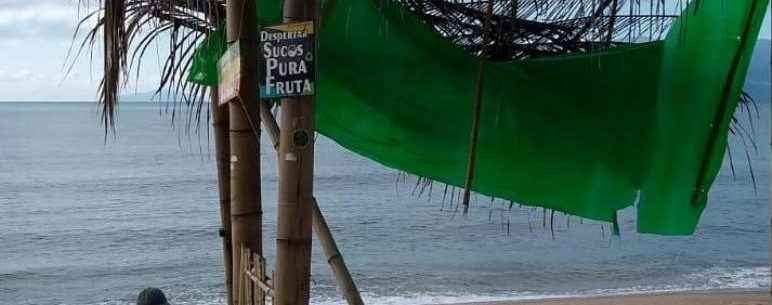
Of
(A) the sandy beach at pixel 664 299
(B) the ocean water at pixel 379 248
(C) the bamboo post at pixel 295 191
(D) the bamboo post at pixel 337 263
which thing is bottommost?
(B) the ocean water at pixel 379 248

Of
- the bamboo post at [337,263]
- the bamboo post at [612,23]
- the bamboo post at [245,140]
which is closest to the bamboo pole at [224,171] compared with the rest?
the bamboo post at [245,140]

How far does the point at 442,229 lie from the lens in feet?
65.1

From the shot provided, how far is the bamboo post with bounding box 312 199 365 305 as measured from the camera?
11.3 ft

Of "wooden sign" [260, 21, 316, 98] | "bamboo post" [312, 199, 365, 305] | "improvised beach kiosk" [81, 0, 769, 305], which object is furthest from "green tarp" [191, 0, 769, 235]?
"wooden sign" [260, 21, 316, 98]

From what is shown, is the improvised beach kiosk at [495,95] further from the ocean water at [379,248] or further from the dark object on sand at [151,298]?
the ocean water at [379,248]

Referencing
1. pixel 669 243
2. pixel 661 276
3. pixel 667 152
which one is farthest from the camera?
pixel 669 243

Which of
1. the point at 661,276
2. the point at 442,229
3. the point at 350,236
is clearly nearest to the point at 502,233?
the point at 442,229

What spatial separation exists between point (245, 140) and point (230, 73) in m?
0.41

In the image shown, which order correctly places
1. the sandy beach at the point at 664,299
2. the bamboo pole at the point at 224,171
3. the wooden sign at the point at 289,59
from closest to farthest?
the wooden sign at the point at 289,59, the bamboo pole at the point at 224,171, the sandy beach at the point at 664,299

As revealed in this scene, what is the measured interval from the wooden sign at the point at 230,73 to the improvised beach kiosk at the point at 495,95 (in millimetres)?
24

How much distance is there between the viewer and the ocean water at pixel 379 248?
13.5 meters

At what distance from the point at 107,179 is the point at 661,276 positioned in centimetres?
2311

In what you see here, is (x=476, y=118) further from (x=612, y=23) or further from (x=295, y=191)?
(x=295, y=191)

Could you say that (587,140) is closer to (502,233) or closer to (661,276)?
(661,276)
